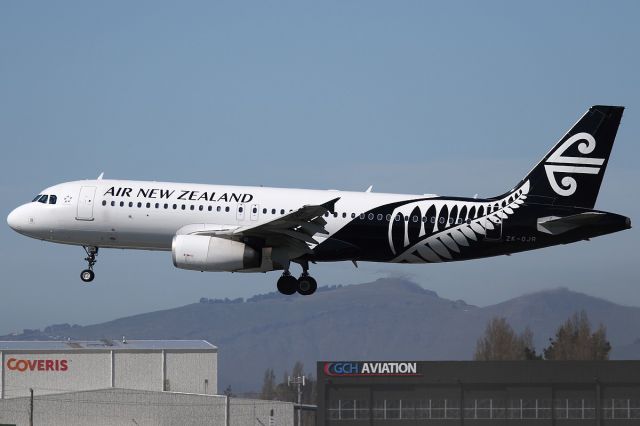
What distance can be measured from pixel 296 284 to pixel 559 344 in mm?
83918

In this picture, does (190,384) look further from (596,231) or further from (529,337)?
(529,337)

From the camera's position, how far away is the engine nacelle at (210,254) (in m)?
60.5

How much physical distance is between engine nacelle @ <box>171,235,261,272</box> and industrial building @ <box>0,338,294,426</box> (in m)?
27.5

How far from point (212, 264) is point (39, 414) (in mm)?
28037

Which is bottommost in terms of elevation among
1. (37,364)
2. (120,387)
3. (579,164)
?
(120,387)

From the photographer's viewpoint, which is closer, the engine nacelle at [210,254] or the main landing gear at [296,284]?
the engine nacelle at [210,254]

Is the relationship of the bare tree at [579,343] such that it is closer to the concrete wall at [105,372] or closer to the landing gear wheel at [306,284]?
the concrete wall at [105,372]

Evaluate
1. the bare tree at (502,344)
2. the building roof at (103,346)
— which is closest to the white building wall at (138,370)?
the building roof at (103,346)

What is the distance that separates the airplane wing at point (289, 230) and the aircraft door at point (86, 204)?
4.74 m

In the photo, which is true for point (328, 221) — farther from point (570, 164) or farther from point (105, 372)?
point (105, 372)

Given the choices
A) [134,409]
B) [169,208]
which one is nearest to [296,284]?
[169,208]

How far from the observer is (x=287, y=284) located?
62969 mm

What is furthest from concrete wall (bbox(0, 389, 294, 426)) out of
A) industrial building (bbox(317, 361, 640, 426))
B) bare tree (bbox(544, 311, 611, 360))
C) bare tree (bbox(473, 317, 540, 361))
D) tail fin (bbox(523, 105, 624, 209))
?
bare tree (bbox(473, 317, 540, 361))

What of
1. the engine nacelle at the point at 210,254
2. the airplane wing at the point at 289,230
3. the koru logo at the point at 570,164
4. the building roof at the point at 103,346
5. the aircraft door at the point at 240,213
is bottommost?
the building roof at the point at 103,346
